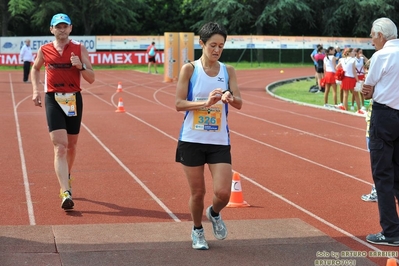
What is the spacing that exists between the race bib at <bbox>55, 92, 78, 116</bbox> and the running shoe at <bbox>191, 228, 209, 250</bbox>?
2.57 meters

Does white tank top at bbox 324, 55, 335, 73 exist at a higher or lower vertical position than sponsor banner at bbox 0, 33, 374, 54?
higher

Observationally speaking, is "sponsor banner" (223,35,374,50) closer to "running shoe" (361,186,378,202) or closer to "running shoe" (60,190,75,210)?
"running shoe" (361,186,378,202)

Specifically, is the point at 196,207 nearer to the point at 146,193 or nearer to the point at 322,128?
the point at 146,193

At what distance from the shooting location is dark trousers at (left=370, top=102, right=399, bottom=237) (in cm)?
698

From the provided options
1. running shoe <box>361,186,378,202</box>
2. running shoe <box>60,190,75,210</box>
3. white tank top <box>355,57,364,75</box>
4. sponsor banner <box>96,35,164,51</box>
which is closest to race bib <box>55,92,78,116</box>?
running shoe <box>60,190,75,210</box>

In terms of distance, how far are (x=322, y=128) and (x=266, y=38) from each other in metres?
36.4

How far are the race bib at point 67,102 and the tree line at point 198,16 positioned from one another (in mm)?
45983

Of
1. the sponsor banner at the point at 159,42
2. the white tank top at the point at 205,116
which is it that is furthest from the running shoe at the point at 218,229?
the sponsor banner at the point at 159,42

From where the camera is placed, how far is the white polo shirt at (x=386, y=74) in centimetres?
690

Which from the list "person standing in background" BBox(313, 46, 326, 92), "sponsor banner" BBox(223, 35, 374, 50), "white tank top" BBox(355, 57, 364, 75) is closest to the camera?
"white tank top" BBox(355, 57, 364, 75)

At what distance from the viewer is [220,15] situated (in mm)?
57938

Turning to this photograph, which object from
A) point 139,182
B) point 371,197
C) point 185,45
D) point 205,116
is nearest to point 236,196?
point 371,197

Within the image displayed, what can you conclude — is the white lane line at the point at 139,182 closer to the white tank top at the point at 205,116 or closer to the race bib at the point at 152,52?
the white tank top at the point at 205,116

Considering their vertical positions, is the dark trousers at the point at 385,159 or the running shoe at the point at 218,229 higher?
the dark trousers at the point at 385,159
